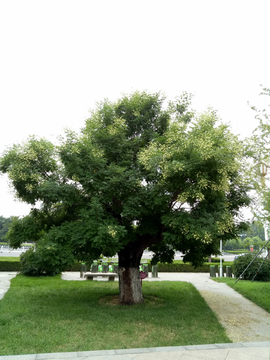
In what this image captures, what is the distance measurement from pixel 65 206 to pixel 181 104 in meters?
6.16

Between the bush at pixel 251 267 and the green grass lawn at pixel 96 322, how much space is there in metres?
5.44

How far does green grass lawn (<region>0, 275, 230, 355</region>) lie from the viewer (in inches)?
265

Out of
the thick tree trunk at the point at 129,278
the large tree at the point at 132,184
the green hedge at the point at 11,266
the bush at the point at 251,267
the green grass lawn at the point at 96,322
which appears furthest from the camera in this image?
the green hedge at the point at 11,266

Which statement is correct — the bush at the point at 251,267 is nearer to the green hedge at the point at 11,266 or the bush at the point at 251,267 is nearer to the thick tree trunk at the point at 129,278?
the thick tree trunk at the point at 129,278

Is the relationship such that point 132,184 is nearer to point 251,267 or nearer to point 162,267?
point 251,267

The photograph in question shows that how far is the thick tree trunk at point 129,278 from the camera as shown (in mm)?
11013

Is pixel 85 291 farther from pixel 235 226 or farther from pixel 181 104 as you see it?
pixel 181 104

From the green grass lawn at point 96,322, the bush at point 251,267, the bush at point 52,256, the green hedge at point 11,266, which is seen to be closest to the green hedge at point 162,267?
the green hedge at point 11,266

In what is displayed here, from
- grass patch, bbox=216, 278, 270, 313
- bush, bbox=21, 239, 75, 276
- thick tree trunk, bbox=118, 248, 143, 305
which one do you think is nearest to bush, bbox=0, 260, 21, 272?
thick tree trunk, bbox=118, 248, 143, 305

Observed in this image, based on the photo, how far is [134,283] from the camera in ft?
36.6

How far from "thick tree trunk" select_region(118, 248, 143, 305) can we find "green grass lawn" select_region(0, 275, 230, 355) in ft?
1.85

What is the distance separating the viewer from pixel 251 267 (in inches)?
674

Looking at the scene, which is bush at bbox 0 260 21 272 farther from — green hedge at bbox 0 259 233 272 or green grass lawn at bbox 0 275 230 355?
green grass lawn at bbox 0 275 230 355

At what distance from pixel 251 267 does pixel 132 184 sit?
11808mm
